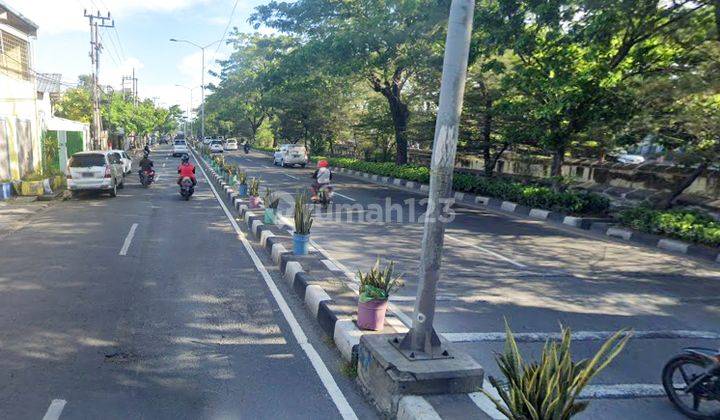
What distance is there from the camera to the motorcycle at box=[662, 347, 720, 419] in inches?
149

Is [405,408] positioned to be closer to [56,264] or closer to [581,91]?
[56,264]

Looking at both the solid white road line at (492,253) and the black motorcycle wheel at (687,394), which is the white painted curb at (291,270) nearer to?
the solid white road line at (492,253)

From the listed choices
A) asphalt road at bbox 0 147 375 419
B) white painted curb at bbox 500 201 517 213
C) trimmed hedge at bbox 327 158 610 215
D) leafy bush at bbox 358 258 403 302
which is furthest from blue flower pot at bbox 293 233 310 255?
white painted curb at bbox 500 201 517 213

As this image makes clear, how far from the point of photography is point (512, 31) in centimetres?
1271

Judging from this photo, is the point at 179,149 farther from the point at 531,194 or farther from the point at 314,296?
the point at 314,296

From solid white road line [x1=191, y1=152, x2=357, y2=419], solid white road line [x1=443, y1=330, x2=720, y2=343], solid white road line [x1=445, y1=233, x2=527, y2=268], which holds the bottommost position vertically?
solid white road line [x1=191, y1=152, x2=357, y2=419]

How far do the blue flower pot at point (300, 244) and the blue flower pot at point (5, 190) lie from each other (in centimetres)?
1224

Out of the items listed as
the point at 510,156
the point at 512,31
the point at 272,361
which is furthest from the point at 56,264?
the point at 510,156

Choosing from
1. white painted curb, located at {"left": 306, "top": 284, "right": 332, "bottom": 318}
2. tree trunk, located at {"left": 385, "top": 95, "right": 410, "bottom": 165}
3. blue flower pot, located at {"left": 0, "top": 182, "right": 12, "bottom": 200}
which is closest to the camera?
white painted curb, located at {"left": 306, "top": 284, "right": 332, "bottom": 318}

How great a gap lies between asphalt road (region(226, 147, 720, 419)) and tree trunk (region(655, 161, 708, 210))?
10.6 ft

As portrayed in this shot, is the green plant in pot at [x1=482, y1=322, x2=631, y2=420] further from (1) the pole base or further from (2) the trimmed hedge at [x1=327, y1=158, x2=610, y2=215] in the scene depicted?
(2) the trimmed hedge at [x1=327, y1=158, x2=610, y2=215]

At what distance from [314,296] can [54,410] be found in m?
3.01

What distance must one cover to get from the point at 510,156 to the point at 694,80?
35.0 ft

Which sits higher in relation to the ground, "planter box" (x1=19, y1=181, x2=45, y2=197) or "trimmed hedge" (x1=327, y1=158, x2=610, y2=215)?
"trimmed hedge" (x1=327, y1=158, x2=610, y2=215)
